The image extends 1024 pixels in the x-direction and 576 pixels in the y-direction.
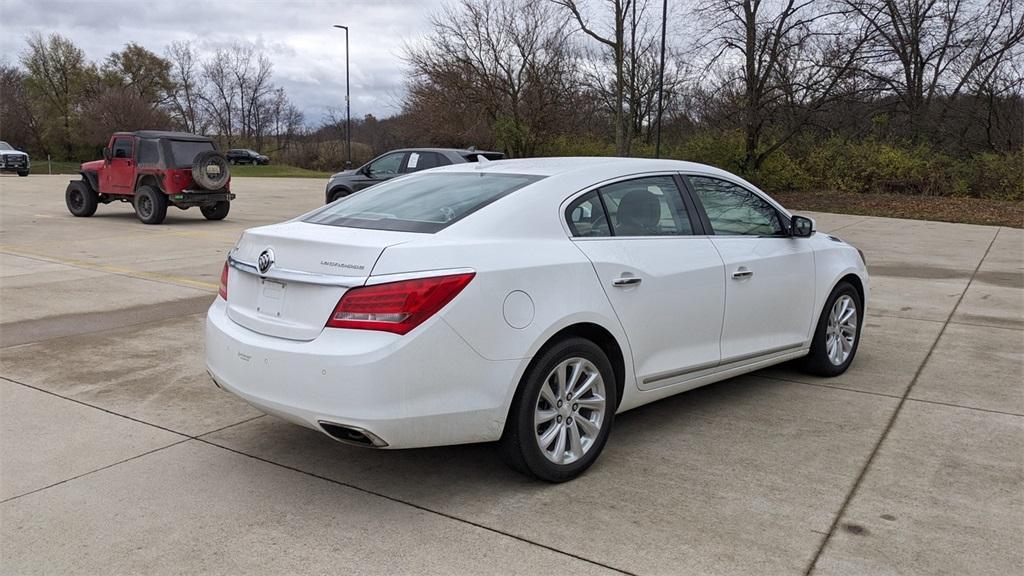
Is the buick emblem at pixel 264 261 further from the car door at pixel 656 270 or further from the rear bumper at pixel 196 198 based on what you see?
the rear bumper at pixel 196 198

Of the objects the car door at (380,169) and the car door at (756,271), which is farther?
the car door at (380,169)

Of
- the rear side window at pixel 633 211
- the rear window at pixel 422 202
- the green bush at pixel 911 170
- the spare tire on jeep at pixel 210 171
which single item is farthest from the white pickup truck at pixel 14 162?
the rear side window at pixel 633 211

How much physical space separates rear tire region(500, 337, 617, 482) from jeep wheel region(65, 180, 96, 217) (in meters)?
16.8

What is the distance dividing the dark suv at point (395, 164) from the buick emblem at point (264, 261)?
505 inches

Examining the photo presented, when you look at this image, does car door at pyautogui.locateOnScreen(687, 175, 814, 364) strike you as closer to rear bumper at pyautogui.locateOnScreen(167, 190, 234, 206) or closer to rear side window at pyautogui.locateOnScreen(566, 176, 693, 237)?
rear side window at pyautogui.locateOnScreen(566, 176, 693, 237)

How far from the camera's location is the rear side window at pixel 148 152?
53.7 ft

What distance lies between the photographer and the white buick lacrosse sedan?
3.43m

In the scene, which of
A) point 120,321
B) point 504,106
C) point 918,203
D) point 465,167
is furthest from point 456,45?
point 465,167

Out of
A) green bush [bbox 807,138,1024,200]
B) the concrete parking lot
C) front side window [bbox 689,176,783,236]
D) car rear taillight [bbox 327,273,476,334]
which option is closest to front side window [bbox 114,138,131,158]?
the concrete parking lot

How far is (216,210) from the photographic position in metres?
17.9

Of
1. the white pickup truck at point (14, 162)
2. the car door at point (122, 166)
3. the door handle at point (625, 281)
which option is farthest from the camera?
the white pickup truck at point (14, 162)

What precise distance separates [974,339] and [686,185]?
3.86 m

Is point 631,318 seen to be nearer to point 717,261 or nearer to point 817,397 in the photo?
point 717,261

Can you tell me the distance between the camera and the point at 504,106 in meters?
34.2
